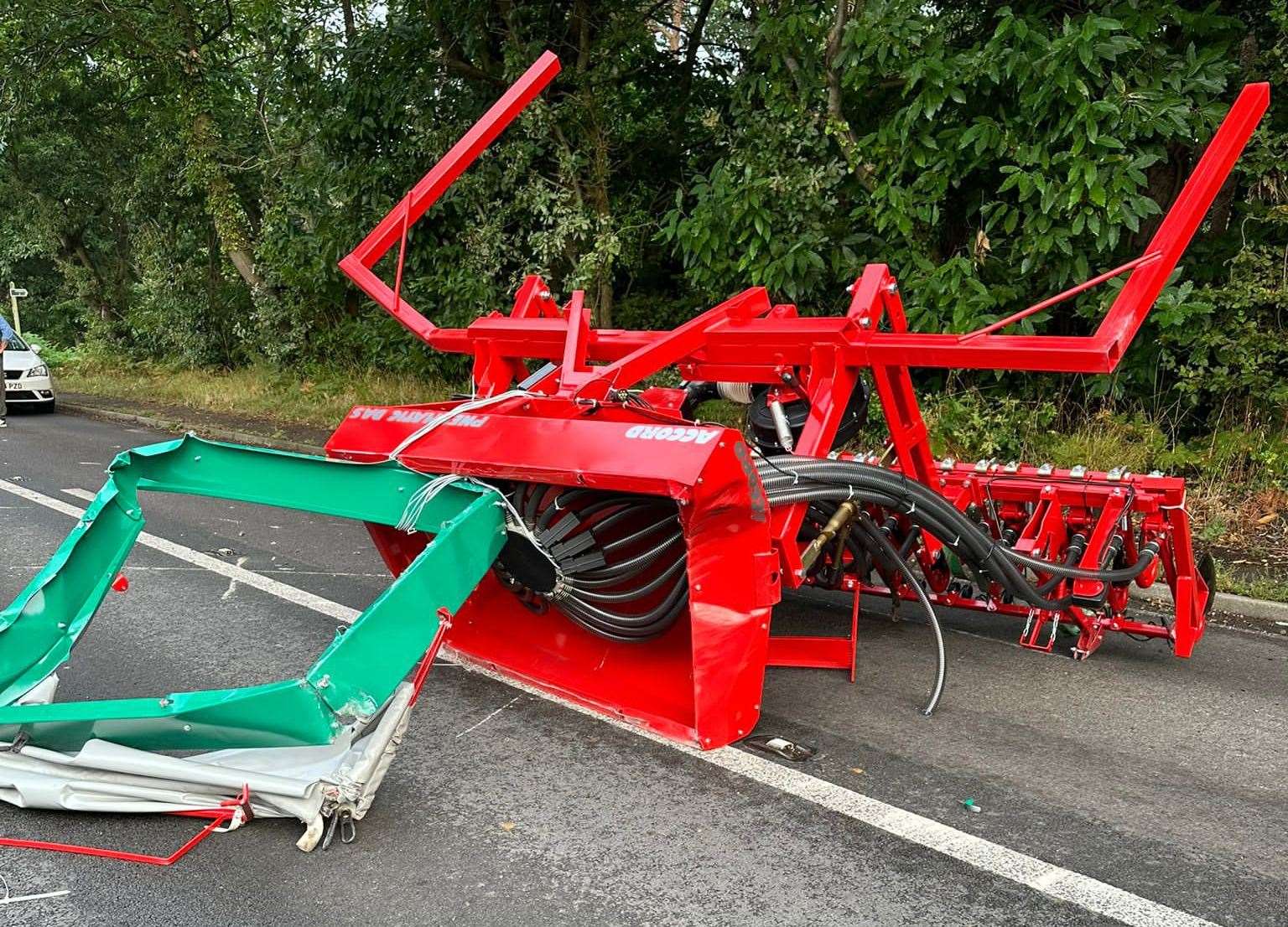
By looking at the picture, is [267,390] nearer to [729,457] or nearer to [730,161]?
[730,161]

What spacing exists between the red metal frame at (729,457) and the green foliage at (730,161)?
3.29 m

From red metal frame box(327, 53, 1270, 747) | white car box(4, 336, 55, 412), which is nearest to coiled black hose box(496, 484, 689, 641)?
red metal frame box(327, 53, 1270, 747)

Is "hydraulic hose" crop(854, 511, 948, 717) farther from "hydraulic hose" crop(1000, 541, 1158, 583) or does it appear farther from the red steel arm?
the red steel arm

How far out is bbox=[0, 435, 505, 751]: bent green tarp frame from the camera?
276 cm

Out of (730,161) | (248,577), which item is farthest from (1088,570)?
(730,161)

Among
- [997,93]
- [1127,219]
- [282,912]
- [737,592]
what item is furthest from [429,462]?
[997,93]

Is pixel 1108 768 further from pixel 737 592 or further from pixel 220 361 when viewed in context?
pixel 220 361

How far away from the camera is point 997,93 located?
780 cm

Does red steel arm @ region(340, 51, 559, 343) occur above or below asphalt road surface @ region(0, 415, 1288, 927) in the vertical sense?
above

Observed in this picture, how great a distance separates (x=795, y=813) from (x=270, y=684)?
158 centimetres

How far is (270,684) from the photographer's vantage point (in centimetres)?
336

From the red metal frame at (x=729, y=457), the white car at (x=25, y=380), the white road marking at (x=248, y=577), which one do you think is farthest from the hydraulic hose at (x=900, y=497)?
the white car at (x=25, y=380)

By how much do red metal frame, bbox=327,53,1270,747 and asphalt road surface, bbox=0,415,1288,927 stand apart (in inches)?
8.8

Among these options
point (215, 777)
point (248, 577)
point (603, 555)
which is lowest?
point (248, 577)
